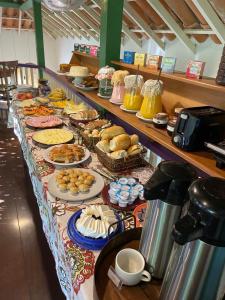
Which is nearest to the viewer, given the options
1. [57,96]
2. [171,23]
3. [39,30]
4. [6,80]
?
[57,96]

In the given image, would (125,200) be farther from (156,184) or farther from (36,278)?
(36,278)

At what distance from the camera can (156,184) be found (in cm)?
50

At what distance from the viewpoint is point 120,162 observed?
106cm

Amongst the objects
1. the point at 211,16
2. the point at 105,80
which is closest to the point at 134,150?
the point at 105,80

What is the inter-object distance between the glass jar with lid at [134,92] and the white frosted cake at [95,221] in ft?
2.31

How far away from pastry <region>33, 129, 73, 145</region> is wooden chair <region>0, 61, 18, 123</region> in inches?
99.8

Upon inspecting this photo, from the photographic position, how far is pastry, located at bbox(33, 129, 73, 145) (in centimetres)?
135

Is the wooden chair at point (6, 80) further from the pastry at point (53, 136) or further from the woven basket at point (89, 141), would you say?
the woven basket at point (89, 141)

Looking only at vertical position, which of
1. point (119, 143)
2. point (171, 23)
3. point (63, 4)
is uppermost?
point (171, 23)

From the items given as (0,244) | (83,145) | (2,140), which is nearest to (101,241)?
(83,145)

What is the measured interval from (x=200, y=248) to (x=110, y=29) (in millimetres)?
1550

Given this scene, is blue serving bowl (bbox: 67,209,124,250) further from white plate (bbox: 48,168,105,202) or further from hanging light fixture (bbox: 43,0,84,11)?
hanging light fixture (bbox: 43,0,84,11)

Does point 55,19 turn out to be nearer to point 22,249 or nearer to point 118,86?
point 118,86

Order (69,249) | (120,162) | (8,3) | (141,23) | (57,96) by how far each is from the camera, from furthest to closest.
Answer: (8,3), (141,23), (57,96), (120,162), (69,249)
